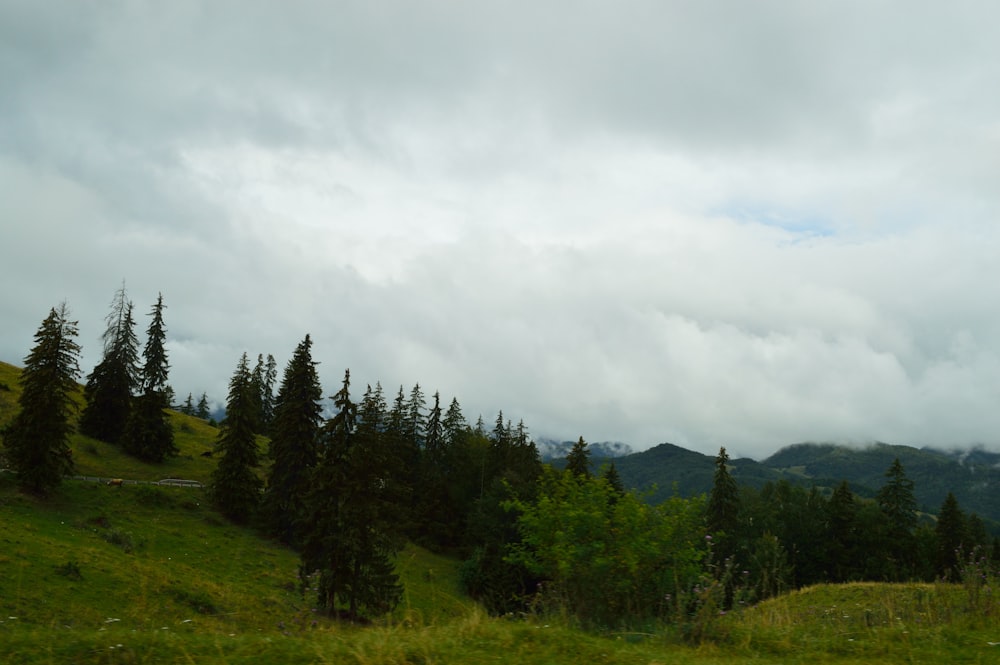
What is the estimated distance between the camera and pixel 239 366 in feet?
198

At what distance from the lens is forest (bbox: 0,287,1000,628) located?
916 centimetres

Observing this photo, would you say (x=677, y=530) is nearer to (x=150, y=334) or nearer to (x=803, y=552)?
(x=150, y=334)

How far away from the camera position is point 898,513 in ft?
240

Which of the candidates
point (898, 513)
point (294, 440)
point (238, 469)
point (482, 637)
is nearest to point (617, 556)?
point (482, 637)

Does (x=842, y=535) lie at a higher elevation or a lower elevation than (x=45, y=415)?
lower

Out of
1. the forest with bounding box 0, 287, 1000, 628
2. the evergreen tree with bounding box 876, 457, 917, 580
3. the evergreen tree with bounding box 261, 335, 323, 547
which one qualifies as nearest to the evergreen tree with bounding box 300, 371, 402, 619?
the forest with bounding box 0, 287, 1000, 628

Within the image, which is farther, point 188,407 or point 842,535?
Answer: point 188,407

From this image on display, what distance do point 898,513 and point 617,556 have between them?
8022 cm

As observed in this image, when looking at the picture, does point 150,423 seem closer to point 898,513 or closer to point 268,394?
point 268,394

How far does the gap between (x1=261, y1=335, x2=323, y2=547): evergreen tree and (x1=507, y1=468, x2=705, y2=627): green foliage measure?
41.4m

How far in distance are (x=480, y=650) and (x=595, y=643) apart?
3.90 feet

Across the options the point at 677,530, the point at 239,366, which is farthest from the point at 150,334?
the point at 677,530

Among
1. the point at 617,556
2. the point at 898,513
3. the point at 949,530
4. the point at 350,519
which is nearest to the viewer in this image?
the point at 617,556

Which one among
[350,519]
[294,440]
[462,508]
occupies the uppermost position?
[294,440]
